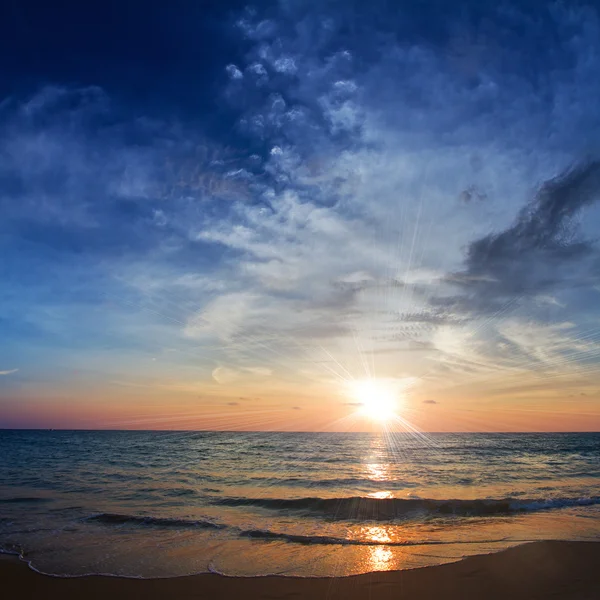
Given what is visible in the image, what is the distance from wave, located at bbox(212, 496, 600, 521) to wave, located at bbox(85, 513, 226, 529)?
416cm

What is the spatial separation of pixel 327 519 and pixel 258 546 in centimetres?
539

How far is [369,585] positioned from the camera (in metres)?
9.37

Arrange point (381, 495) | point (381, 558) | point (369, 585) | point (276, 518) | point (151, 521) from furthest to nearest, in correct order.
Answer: point (381, 495) < point (276, 518) < point (151, 521) < point (381, 558) < point (369, 585)

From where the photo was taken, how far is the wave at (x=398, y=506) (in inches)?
725

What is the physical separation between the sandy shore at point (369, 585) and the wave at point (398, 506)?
8.02 metres

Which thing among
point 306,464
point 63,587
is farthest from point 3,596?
point 306,464

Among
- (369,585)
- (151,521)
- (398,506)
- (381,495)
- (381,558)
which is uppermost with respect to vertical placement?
(369,585)

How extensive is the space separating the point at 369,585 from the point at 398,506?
11.6 m

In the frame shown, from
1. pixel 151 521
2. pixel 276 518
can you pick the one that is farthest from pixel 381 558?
pixel 151 521

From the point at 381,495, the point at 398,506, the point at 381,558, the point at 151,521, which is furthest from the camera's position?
the point at 381,495

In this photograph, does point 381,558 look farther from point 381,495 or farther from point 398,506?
point 381,495

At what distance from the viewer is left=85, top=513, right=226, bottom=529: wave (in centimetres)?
1563

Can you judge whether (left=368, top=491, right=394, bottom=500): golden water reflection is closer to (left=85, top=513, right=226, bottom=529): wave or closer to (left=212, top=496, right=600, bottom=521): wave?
(left=212, top=496, right=600, bottom=521): wave

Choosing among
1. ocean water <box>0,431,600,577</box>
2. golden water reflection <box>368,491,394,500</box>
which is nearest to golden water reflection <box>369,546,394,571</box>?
ocean water <box>0,431,600,577</box>
